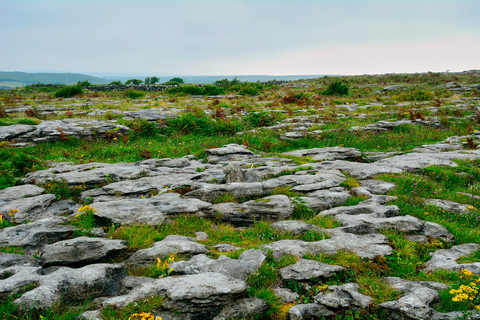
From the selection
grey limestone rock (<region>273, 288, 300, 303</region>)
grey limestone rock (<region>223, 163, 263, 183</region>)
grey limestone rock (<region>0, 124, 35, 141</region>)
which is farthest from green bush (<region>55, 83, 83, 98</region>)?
grey limestone rock (<region>273, 288, 300, 303</region>)

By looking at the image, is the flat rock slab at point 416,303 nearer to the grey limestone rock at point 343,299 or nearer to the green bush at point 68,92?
the grey limestone rock at point 343,299

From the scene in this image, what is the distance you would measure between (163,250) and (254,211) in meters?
2.62

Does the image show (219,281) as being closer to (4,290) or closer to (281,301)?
(281,301)

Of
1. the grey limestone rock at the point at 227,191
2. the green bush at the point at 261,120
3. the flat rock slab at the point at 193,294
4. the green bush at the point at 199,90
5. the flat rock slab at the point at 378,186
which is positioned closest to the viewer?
the flat rock slab at the point at 193,294

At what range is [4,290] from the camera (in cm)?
363

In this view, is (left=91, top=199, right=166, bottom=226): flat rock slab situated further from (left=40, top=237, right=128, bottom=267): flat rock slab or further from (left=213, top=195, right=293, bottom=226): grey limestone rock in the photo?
(left=213, top=195, right=293, bottom=226): grey limestone rock

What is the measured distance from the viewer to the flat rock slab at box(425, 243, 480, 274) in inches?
181

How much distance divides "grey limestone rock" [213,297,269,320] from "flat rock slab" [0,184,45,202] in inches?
271

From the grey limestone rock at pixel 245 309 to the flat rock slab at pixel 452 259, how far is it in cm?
319

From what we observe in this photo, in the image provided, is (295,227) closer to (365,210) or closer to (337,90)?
(365,210)

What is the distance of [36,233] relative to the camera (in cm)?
531

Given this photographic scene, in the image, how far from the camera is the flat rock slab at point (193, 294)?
3.71m

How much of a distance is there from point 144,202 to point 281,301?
441 cm

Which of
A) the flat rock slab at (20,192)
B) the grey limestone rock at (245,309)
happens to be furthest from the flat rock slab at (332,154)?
the flat rock slab at (20,192)
